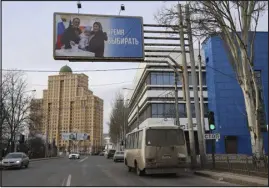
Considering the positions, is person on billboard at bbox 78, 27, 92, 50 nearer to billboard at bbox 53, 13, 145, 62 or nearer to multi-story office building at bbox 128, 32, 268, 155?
billboard at bbox 53, 13, 145, 62

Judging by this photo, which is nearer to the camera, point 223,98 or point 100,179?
point 100,179

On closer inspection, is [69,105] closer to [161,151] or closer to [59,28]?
[59,28]

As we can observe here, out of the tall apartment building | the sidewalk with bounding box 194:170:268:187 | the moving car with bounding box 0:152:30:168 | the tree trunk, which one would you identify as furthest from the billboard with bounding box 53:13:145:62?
the tall apartment building

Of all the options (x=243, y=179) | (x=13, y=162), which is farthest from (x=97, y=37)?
(x=243, y=179)

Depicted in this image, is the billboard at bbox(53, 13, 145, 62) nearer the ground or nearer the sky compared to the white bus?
nearer the sky

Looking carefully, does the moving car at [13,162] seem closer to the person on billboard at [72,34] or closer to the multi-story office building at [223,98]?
the person on billboard at [72,34]

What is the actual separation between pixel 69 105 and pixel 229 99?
26.8 m

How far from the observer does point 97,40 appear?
24.6 meters

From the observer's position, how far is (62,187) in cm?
1427

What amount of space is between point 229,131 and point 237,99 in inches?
183

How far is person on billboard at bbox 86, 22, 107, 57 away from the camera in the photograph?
24.5m

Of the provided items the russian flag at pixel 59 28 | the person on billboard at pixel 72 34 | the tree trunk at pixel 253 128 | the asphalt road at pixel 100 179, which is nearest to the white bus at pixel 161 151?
the asphalt road at pixel 100 179

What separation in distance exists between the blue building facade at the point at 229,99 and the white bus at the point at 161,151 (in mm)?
33484

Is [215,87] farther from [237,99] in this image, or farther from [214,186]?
[214,186]
